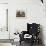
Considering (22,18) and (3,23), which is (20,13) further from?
(3,23)

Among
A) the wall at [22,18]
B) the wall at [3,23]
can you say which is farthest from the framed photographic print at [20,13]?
the wall at [3,23]

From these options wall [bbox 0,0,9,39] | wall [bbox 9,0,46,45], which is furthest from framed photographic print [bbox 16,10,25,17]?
wall [bbox 0,0,9,39]

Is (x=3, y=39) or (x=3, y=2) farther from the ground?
(x=3, y=2)

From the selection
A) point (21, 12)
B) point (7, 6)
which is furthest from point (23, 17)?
point (7, 6)

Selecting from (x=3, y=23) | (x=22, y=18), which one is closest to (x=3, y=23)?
(x=3, y=23)

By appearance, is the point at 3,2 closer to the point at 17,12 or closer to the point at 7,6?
the point at 7,6

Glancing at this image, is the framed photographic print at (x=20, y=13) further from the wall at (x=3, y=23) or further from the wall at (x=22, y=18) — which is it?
the wall at (x=3, y=23)

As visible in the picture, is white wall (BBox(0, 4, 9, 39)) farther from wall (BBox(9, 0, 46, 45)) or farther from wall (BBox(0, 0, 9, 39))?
wall (BBox(9, 0, 46, 45))

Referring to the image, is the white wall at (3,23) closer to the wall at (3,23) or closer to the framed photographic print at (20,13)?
the wall at (3,23)

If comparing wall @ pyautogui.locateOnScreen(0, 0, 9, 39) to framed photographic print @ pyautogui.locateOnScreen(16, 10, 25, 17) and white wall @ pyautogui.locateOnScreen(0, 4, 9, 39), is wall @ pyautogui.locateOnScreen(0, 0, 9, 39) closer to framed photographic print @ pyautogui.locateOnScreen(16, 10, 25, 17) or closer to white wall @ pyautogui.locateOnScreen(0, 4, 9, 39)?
white wall @ pyautogui.locateOnScreen(0, 4, 9, 39)

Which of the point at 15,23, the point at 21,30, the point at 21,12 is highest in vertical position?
the point at 21,12

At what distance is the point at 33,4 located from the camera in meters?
2.85

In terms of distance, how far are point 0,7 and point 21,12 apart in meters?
0.57

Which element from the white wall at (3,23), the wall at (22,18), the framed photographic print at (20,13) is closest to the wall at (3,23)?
the white wall at (3,23)
